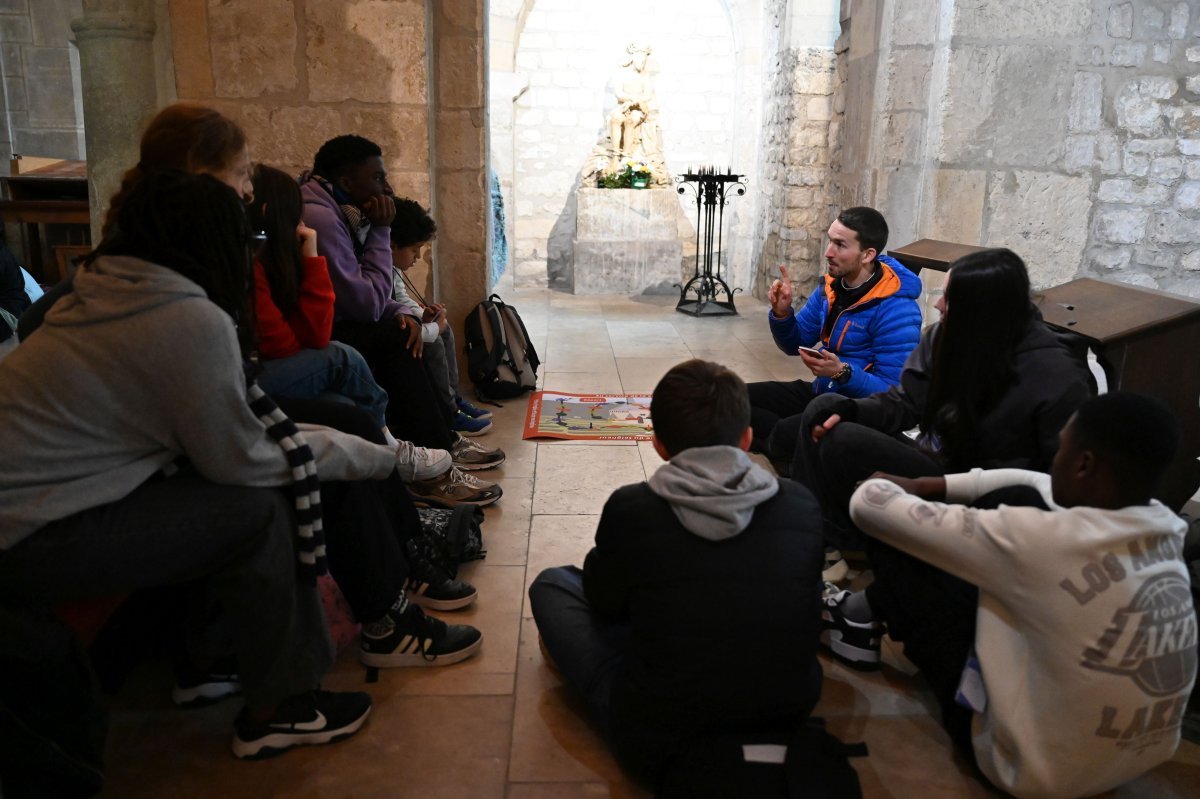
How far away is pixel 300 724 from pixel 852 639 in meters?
1.26

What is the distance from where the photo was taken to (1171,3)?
4453 mm

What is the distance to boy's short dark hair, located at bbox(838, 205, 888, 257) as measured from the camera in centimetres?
304

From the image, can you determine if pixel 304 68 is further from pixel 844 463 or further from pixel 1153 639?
A: pixel 1153 639

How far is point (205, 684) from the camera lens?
6.45ft

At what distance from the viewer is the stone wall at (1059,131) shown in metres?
4.44

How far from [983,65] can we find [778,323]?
82.0 inches

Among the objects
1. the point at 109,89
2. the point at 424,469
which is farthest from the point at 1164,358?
the point at 109,89

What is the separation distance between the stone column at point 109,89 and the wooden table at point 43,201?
2185 mm

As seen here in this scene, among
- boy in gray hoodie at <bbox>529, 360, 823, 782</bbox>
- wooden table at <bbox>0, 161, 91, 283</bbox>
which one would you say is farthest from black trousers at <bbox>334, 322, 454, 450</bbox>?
wooden table at <bbox>0, 161, 91, 283</bbox>

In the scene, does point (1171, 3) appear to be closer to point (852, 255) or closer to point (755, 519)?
point (852, 255)

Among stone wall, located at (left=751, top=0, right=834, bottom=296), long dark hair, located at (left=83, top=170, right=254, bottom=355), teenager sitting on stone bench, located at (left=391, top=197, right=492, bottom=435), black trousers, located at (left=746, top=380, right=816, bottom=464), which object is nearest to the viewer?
long dark hair, located at (left=83, top=170, right=254, bottom=355)

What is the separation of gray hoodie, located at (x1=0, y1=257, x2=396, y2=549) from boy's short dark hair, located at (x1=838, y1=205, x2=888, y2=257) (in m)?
2.13

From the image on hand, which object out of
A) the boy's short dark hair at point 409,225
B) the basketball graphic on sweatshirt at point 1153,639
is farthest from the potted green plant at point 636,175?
the basketball graphic on sweatshirt at point 1153,639

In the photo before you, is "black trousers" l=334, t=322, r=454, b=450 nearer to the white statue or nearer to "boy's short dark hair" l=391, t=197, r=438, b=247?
"boy's short dark hair" l=391, t=197, r=438, b=247
